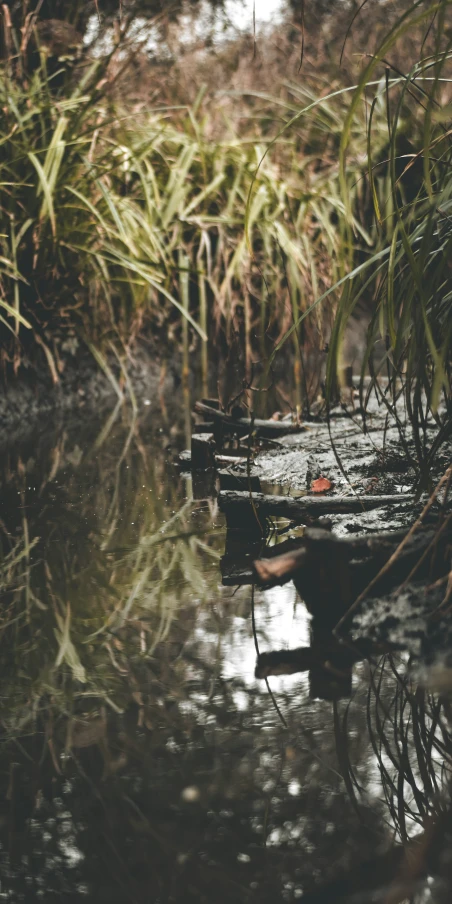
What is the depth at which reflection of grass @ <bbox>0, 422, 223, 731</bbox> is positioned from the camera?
90 cm

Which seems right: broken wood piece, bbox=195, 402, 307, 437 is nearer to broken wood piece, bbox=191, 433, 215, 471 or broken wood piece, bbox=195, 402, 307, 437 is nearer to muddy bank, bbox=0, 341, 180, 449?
broken wood piece, bbox=191, 433, 215, 471

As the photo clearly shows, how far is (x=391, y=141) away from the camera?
100 cm

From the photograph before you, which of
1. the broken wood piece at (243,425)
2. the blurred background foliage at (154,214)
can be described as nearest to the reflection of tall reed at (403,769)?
the broken wood piece at (243,425)

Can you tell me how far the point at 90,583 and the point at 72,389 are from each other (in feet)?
6.30

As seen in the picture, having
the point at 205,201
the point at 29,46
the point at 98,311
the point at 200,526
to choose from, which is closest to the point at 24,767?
the point at 200,526

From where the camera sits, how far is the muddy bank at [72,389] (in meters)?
2.66

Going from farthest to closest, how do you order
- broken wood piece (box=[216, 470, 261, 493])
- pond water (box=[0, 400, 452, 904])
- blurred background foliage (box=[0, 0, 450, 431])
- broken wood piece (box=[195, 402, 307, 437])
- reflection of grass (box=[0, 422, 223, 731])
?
blurred background foliage (box=[0, 0, 450, 431]) < broken wood piece (box=[195, 402, 307, 437]) < broken wood piece (box=[216, 470, 261, 493]) < reflection of grass (box=[0, 422, 223, 731]) < pond water (box=[0, 400, 452, 904])

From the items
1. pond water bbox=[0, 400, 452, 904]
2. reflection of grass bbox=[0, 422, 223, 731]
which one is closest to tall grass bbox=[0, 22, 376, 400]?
reflection of grass bbox=[0, 422, 223, 731]

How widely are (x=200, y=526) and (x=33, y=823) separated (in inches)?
31.6

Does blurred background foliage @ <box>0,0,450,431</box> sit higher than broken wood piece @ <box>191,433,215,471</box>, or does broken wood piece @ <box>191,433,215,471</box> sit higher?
blurred background foliage @ <box>0,0,450,431</box>

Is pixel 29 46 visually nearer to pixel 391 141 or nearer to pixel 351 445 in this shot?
pixel 351 445

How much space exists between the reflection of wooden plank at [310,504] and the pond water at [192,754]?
115mm

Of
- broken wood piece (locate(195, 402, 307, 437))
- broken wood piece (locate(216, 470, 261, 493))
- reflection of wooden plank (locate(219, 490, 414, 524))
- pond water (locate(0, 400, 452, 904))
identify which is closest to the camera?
pond water (locate(0, 400, 452, 904))

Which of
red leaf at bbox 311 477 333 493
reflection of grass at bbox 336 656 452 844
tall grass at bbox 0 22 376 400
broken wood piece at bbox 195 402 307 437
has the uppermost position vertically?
tall grass at bbox 0 22 376 400
